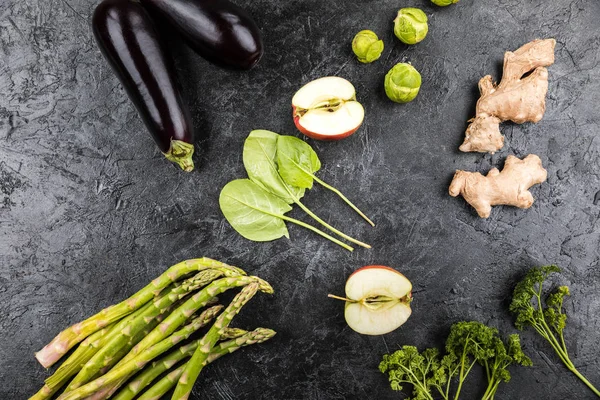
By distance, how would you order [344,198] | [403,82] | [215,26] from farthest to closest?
[344,198] < [403,82] < [215,26]

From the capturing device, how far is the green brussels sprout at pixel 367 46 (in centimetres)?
200

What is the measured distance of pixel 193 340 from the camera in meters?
2.09

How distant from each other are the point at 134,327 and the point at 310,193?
2.78 ft

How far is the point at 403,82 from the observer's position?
1990 millimetres

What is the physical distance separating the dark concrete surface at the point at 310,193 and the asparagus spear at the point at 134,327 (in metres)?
0.18

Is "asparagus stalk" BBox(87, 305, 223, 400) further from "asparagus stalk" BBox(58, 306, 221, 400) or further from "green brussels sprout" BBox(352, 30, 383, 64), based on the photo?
"green brussels sprout" BBox(352, 30, 383, 64)

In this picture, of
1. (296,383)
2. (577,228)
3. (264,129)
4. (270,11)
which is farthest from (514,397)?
(270,11)

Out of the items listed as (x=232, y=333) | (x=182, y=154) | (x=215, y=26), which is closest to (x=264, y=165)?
(x=182, y=154)

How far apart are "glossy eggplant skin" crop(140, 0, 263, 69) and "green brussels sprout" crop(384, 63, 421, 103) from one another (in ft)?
1.71

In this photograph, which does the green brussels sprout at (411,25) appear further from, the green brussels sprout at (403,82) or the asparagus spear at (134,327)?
the asparagus spear at (134,327)

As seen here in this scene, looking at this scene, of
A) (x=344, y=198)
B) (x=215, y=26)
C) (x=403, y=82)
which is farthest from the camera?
(x=344, y=198)

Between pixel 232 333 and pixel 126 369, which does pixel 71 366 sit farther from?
pixel 232 333

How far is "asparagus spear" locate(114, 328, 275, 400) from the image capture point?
201 centimetres

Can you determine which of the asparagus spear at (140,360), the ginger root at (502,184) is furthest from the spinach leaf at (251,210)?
the ginger root at (502,184)
